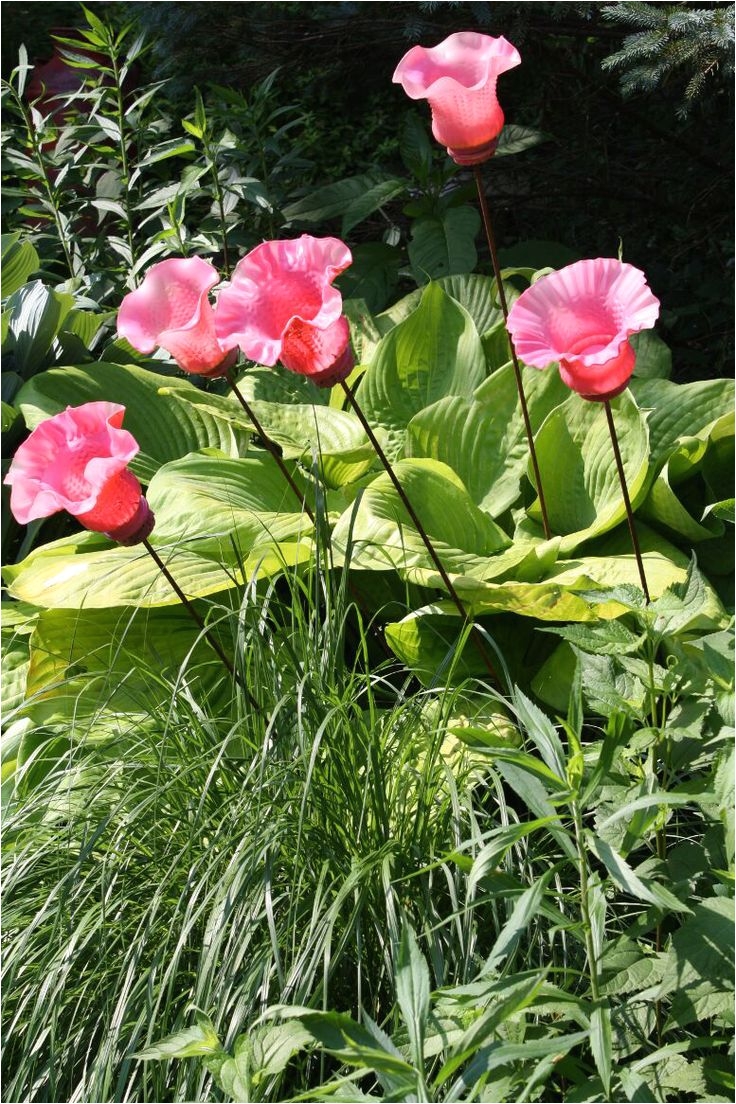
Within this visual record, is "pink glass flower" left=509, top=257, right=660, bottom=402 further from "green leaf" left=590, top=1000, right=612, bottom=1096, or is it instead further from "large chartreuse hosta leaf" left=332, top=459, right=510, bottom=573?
"green leaf" left=590, top=1000, right=612, bottom=1096

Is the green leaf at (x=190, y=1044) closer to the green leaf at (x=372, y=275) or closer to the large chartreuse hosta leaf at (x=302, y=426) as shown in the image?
the large chartreuse hosta leaf at (x=302, y=426)

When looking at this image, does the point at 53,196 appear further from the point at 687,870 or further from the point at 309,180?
the point at 687,870

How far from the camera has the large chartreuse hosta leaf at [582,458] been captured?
204 cm

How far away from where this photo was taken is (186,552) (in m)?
2.01

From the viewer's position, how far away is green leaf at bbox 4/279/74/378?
252cm

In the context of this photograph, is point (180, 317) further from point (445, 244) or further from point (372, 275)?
point (372, 275)

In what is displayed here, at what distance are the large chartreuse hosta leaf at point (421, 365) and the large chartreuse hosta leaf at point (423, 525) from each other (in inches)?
12.4

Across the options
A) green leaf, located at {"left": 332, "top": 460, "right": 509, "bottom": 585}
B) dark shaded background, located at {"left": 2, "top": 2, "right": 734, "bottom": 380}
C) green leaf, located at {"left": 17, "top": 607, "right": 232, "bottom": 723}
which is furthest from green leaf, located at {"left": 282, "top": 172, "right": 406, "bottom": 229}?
green leaf, located at {"left": 17, "top": 607, "right": 232, "bottom": 723}

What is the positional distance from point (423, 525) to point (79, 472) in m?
0.69

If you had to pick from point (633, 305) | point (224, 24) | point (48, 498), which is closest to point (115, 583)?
point (48, 498)

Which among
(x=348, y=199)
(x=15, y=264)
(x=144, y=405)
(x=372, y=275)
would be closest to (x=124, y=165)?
(x=15, y=264)

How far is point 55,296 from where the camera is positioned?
2521mm

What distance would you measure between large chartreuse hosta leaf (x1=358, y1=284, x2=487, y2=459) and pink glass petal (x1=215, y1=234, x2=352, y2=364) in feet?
2.63

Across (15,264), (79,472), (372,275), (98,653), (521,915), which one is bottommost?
(98,653)
